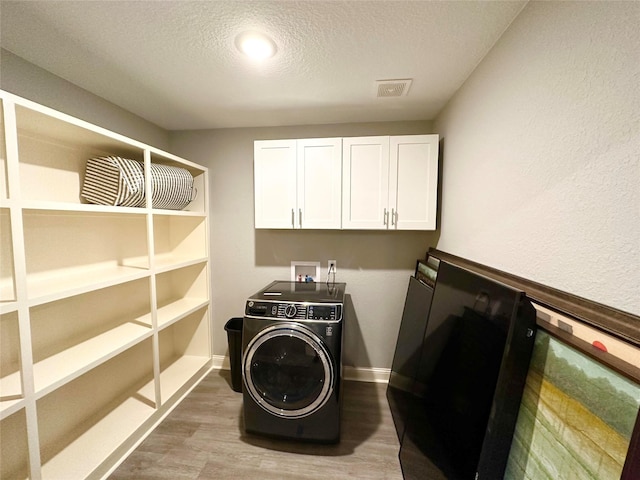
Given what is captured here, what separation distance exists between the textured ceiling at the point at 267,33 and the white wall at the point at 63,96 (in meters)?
0.06

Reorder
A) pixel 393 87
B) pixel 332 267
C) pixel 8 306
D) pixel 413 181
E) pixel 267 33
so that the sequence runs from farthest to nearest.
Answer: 1. pixel 332 267
2. pixel 413 181
3. pixel 393 87
4. pixel 267 33
5. pixel 8 306

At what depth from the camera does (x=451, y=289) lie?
128 centimetres

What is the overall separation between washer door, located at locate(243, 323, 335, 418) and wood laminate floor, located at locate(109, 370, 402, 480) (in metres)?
0.28

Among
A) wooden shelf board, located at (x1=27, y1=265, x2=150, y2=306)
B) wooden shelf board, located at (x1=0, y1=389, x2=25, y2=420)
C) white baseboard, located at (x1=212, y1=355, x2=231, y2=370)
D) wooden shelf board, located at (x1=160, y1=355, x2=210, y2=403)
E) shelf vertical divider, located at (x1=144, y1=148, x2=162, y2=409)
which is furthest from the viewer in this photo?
white baseboard, located at (x1=212, y1=355, x2=231, y2=370)

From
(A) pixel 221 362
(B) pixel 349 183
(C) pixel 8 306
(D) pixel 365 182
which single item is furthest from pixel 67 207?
(A) pixel 221 362

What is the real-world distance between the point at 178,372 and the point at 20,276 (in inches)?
65.6

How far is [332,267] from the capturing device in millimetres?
2391

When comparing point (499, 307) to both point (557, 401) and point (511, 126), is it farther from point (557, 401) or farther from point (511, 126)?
point (511, 126)

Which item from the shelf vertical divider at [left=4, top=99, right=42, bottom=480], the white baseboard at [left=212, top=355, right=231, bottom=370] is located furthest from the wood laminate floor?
the shelf vertical divider at [left=4, top=99, right=42, bottom=480]

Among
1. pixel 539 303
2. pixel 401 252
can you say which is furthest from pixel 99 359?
pixel 401 252

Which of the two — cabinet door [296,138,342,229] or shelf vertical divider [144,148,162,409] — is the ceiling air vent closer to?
cabinet door [296,138,342,229]

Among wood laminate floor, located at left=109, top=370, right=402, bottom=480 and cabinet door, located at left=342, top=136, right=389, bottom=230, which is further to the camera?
cabinet door, located at left=342, top=136, right=389, bottom=230

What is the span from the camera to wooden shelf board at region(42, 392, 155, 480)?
4.45 ft

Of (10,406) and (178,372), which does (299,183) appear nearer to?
(10,406)
